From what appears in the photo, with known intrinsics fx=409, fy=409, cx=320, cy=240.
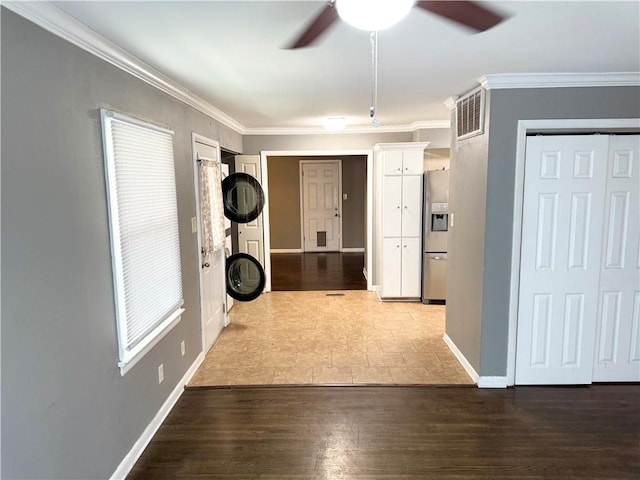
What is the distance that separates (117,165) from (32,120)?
57cm

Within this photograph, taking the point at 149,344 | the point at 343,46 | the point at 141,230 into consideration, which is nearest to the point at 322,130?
the point at 343,46

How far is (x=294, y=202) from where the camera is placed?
9344 millimetres

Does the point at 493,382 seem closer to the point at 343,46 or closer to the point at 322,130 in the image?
the point at 343,46

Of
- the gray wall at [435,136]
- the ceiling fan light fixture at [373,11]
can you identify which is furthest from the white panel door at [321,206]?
the ceiling fan light fixture at [373,11]

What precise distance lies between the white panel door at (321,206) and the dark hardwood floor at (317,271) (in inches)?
14.2

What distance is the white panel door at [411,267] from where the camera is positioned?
5.47 meters

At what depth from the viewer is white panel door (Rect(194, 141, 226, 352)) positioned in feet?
12.4

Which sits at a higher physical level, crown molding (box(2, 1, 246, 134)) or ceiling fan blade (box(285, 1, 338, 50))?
crown molding (box(2, 1, 246, 134))

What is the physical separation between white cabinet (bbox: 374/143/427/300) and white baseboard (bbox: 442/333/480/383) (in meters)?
1.41

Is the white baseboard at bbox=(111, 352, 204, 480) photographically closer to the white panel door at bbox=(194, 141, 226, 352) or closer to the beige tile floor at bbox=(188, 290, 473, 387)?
the beige tile floor at bbox=(188, 290, 473, 387)

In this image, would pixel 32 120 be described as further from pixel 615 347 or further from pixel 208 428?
pixel 615 347

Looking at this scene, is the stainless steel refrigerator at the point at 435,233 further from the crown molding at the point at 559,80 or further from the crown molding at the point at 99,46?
the crown molding at the point at 99,46

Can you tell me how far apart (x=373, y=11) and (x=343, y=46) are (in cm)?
98

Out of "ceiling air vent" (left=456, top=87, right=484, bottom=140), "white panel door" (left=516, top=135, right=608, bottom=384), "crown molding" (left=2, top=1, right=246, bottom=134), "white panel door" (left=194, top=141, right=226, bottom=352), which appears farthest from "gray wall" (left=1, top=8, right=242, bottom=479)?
"white panel door" (left=516, top=135, right=608, bottom=384)
